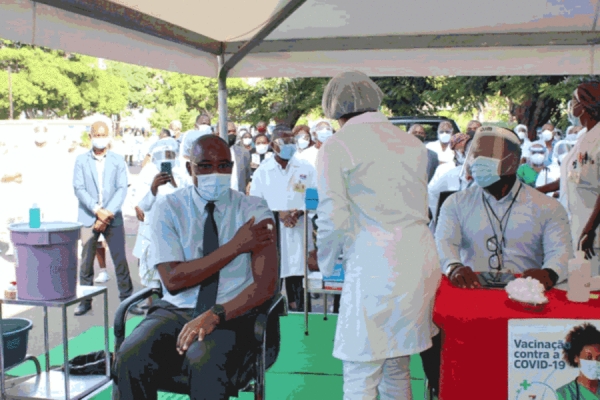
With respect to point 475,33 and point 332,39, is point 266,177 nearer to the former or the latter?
point 332,39

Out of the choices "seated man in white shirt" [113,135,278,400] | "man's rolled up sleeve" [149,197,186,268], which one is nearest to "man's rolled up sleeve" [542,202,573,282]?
"seated man in white shirt" [113,135,278,400]

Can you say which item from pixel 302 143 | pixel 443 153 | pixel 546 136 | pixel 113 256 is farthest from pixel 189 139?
pixel 546 136

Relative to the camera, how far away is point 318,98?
623 inches

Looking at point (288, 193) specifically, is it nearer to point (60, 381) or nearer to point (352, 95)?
point (60, 381)

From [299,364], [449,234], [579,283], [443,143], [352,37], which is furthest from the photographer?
[443,143]

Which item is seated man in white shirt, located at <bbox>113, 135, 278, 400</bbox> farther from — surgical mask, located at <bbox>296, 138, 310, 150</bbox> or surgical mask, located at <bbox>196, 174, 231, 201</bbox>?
surgical mask, located at <bbox>296, 138, 310, 150</bbox>

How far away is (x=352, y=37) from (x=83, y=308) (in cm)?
370

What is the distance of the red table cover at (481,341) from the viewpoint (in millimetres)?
2262

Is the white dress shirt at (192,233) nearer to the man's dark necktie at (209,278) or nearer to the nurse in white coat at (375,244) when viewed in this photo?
the man's dark necktie at (209,278)

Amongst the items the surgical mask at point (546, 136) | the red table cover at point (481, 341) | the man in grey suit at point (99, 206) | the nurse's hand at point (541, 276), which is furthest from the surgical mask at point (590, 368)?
the surgical mask at point (546, 136)

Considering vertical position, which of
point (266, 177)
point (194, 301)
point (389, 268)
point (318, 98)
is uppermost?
point (318, 98)

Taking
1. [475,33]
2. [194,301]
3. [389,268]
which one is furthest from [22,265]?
[475,33]

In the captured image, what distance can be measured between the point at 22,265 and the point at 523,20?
3.91m

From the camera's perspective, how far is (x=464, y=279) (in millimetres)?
2623
